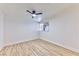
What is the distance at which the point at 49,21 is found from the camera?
2465mm

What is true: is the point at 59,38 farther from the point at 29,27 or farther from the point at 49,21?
the point at 29,27

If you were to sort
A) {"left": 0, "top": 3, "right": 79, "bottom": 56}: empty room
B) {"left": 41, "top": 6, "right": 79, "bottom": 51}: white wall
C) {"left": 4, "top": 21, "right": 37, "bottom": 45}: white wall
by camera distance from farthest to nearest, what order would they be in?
{"left": 41, "top": 6, "right": 79, "bottom": 51}: white wall < {"left": 4, "top": 21, "right": 37, "bottom": 45}: white wall < {"left": 0, "top": 3, "right": 79, "bottom": 56}: empty room

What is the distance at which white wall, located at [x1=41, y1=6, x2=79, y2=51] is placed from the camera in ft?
8.32

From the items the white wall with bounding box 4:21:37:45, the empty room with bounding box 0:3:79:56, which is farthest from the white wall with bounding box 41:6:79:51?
the white wall with bounding box 4:21:37:45

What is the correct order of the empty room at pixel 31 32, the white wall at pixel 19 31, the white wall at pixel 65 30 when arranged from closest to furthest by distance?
the empty room at pixel 31 32 → the white wall at pixel 19 31 → the white wall at pixel 65 30

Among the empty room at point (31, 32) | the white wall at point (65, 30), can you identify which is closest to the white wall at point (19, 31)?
the empty room at point (31, 32)

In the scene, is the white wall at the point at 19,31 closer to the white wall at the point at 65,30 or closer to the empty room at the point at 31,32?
the empty room at the point at 31,32

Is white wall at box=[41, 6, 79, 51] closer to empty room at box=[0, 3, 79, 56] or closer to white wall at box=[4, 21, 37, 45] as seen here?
empty room at box=[0, 3, 79, 56]

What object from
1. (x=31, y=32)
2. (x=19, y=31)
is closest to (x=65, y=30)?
(x=31, y=32)

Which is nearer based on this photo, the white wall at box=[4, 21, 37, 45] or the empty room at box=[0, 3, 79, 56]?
the empty room at box=[0, 3, 79, 56]

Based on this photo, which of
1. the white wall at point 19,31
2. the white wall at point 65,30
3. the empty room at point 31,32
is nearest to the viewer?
the empty room at point 31,32

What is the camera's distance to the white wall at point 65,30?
2537 mm

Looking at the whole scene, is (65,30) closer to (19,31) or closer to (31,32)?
(31,32)

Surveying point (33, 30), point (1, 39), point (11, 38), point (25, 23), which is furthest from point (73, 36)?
point (1, 39)
